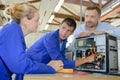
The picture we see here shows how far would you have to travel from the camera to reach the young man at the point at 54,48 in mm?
1815

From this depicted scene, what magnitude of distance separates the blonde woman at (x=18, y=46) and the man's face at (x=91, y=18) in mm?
909

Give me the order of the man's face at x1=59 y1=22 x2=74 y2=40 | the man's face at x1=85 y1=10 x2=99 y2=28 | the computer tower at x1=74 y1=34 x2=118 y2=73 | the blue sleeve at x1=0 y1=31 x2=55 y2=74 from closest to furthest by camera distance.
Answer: the blue sleeve at x1=0 y1=31 x2=55 y2=74 < the computer tower at x1=74 y1=34 x2=118 y2=73 < the man's face at x1=59 y1=22 x2=74 y2=40 < the man's face at x1=85 y1=10 x2=99 y2=28

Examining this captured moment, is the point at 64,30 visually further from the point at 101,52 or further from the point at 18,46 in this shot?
the point at 18,46

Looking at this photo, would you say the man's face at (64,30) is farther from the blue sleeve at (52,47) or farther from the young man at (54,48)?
the blue sleeve at (52,47)

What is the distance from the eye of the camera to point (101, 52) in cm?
168

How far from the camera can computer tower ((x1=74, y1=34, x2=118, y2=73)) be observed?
5.39 feet

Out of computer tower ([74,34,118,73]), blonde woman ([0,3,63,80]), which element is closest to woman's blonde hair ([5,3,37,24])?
blonde woman ([0,3,63,80])

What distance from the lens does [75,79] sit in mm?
1136

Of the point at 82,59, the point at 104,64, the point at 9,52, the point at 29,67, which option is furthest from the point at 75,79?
the point at 82,59

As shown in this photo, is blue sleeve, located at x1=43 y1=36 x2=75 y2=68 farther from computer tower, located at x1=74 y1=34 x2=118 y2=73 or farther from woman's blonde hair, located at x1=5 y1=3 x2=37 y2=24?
woman's blonde hair, located at x1=5 y1=3 x2=37 y2=24

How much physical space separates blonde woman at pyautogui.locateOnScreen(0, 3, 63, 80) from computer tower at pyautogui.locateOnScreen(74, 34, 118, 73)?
1.11 ft

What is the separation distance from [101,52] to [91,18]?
72 centimetres

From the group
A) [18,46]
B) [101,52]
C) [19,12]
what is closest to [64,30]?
[101,52]

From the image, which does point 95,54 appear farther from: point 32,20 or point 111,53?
point 32,20
